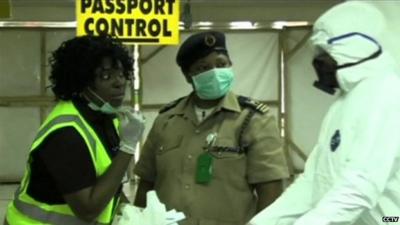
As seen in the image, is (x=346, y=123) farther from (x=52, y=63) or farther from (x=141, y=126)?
(x=52, y=63)

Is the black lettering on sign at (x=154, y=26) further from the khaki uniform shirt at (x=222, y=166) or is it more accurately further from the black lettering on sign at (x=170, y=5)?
the khaki uniform shirt at (x=222, y=166)

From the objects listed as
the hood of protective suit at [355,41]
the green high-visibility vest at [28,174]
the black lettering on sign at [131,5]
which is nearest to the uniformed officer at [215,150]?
the green high-visibility vest at [28,174]

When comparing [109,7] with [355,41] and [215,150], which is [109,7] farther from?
[355,41]

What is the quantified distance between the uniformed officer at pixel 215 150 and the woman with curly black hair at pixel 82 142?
1.01 feet

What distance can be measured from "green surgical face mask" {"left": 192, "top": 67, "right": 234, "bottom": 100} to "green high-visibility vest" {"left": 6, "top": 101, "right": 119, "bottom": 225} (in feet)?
1.79

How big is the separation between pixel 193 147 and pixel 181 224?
31cm

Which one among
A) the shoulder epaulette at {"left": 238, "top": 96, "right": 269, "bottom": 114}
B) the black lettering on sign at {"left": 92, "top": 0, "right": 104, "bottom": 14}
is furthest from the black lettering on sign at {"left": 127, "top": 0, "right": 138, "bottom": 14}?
the shoulder epaulette at {"left": 238, "top": 96, "right": 269, "bottom": 114}

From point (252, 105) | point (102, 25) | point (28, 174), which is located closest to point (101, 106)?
point (28, 174)

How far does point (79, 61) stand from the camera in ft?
7.93

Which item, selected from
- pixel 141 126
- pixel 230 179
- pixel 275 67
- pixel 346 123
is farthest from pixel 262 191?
pixel 275 67

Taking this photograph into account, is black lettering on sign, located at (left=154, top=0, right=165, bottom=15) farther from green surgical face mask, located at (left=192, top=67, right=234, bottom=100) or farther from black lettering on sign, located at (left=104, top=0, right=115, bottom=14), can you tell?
green surgical face mask, located at (left=192, top=67, right=234, bottom=100)

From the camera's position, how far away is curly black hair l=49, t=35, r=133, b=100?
241 cm

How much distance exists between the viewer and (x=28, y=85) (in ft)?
34.9

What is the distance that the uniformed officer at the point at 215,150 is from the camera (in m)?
2.66
